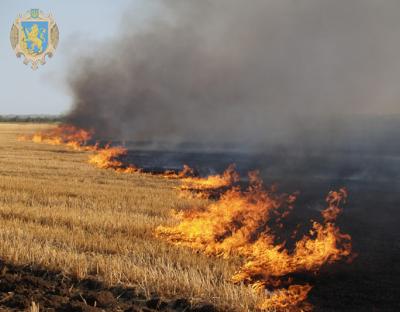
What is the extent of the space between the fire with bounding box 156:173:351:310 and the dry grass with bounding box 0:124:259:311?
394mm

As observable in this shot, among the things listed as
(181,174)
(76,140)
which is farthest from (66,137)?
(181,174)

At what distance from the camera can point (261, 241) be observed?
389 inches

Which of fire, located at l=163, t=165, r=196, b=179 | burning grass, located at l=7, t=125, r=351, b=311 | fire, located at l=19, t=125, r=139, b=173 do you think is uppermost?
fire, located at l=19, t=125, r=139, b=173

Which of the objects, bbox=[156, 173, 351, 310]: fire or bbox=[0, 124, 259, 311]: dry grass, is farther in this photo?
bbox=[156, 173, 351, 310]: fire

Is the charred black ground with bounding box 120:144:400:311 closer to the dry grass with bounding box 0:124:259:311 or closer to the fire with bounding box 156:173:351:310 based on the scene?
the fire with bounding box 156:173:351:310

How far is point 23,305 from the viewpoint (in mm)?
6176

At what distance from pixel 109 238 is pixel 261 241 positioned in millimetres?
2773

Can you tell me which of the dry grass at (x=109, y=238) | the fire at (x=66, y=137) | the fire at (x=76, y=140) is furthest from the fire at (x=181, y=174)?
the fire at (x=66, y=137)

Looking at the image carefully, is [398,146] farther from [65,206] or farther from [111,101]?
[65,206]

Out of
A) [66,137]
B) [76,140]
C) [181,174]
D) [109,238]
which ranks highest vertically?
[66,137]

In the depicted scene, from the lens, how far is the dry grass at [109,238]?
275 inches

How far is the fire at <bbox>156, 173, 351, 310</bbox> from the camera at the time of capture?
26.0 ft

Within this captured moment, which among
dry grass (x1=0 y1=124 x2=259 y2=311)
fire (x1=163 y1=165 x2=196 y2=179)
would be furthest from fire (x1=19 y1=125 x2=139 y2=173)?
dry grass (x1=0 y1=124 x2=259 y2=311)

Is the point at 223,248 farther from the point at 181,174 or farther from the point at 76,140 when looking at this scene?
the point at 76,140
